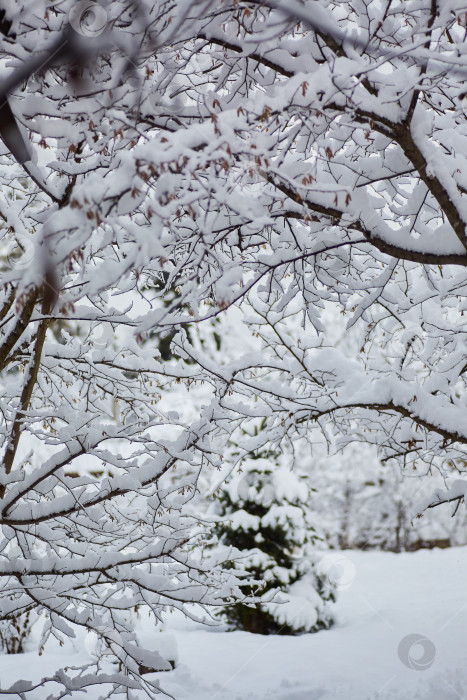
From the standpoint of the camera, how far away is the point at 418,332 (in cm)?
441

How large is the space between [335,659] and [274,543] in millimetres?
1715

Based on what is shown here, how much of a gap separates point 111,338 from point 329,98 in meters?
2.92

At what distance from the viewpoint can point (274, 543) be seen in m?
7.82

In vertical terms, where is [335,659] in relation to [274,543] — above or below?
below

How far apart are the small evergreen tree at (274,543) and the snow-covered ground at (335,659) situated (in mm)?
267

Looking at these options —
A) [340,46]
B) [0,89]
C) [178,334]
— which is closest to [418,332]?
[178,334]

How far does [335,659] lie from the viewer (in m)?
6.41

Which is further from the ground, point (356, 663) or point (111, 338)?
point (111, 338)

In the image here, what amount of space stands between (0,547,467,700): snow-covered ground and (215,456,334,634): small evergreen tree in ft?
0.88

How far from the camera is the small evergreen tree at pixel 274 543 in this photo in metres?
7.52

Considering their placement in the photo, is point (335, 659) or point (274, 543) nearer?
point (335, 659)

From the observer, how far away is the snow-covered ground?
549 centimetres

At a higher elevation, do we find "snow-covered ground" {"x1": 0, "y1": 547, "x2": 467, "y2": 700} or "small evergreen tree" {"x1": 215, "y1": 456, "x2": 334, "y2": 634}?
"small evergreen tree" {"x1": 215, "y1": 456, "x2": 334, "y2": 634}

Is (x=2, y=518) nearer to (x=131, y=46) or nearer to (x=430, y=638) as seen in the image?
(x=131, y=46)
